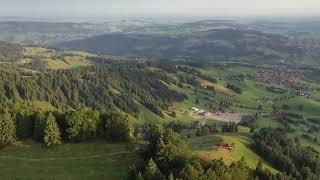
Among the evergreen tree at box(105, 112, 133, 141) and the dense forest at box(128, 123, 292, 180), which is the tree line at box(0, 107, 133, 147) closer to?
the evergreen tree at box(105, 112, 133, 141)

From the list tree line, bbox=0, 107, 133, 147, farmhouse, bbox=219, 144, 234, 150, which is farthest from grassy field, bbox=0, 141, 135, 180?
farmhouse, bbox=219, 144, 234, 150

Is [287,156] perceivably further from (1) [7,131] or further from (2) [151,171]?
(1) [7,131]

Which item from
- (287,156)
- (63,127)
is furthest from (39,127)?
(287,156)

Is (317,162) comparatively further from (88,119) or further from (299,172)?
(88,119)

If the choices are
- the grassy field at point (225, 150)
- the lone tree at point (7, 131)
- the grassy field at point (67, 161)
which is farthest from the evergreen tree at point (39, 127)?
the grassy field at point (225, 150)

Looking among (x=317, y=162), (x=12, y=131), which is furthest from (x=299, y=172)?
(x=12, y=131)

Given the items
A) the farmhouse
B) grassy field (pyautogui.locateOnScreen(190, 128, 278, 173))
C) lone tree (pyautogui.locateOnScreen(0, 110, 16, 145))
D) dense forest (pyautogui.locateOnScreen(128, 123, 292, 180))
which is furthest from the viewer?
the farmhouse

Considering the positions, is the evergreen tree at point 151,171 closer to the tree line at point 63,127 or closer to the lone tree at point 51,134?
the tree line at point 63,127
